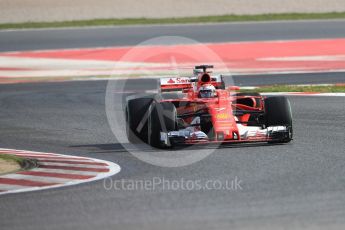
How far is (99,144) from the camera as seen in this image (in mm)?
14914

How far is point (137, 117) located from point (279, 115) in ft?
7.11

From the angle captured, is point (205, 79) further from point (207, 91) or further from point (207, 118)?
point (207, 118)

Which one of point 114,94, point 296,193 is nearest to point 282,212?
point 296,193

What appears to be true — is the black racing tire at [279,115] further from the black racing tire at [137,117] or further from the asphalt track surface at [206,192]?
the black racing tire at [137,117]

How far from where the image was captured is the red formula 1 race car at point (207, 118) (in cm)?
1346

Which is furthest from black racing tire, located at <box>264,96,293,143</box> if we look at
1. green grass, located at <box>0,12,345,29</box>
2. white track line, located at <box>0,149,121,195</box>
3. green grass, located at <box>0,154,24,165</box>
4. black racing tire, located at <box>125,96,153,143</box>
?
green grass, located at <box>0,12,345,29</box>

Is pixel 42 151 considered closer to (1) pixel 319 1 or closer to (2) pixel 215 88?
(2) pixel 215 88

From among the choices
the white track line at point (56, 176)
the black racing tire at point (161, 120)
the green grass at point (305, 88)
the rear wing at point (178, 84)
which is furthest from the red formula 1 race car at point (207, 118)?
Result: the green grass at point (305, 88)

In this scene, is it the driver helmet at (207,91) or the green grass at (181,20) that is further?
the green grass at (181,20)

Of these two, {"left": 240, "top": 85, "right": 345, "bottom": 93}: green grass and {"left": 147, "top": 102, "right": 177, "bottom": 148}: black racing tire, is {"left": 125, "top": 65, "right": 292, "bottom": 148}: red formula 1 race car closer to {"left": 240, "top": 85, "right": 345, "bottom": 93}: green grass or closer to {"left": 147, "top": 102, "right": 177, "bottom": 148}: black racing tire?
{"left": 147, "top": 102, "right": 177, "bottom": 148}: black racing tire

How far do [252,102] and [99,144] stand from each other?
2462 mm

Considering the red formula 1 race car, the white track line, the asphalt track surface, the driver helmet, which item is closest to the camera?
the asphalt track surface

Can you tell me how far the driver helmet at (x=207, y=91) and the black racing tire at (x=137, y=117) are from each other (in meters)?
0.77

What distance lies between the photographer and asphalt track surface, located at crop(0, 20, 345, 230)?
8.91 meters
